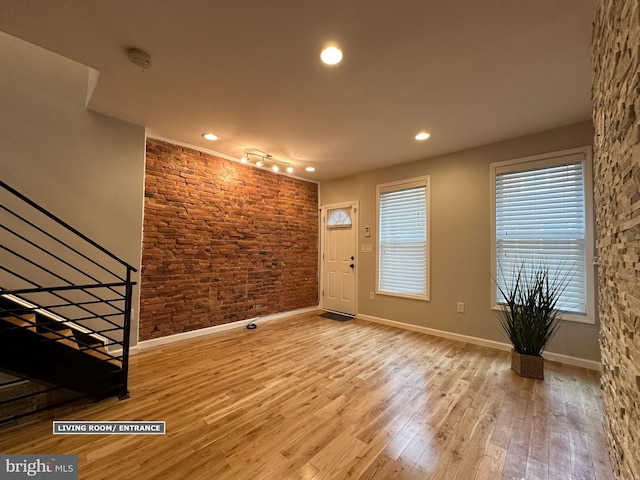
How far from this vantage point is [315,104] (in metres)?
→ 2.43

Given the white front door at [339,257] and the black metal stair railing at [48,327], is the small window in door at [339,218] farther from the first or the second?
the black metal stair railing at [48,327]

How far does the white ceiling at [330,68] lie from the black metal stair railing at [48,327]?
117 cm

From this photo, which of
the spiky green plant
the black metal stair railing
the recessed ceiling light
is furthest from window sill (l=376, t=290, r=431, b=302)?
the black metal stair railing

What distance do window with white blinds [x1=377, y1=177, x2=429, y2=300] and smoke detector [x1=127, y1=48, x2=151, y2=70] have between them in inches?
134

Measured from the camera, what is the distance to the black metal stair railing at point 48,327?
1.69 meters

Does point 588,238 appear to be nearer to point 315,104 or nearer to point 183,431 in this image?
point 315,104

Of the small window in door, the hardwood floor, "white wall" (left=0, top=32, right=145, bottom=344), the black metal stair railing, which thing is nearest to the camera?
the hardwood floor

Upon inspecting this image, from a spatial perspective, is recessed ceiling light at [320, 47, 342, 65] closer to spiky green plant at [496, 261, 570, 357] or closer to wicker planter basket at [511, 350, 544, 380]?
spiky green plant at [496, 261, 570, 357]

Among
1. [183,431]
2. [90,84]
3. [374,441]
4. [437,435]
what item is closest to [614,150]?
[437,435]

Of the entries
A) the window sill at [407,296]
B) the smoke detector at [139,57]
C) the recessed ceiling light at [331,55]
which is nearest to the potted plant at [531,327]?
the window sill at [407,296]

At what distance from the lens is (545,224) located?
2896 mm

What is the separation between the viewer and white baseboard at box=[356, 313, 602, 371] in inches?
104

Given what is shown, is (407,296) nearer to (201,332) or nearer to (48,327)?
(201,332)

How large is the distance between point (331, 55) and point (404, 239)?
Result: 115 inches
